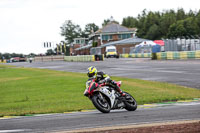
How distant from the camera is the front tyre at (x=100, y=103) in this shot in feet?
34.4

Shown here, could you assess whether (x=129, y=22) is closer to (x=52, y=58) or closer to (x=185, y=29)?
(x=185, y=29)

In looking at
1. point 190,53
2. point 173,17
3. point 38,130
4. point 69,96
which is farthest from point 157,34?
point 38,130

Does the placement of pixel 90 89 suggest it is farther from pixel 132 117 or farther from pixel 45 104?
pixel 45 104

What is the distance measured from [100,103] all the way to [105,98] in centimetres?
31

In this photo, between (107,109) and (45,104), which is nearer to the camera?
(107,109)

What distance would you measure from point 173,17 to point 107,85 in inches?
5225

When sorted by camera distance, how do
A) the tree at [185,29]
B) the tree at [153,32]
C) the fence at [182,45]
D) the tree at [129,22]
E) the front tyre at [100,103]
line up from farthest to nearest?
the tree at [129,22], the tree at [153,32], the tree at [185,29], the fence at [182,45], the front tyre at [100,103]

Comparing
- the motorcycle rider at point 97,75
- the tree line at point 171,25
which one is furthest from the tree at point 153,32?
the motorcycle rider at point 97,75

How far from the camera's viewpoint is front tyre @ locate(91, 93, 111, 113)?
1049 centimetres

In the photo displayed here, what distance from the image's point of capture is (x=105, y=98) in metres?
10.8

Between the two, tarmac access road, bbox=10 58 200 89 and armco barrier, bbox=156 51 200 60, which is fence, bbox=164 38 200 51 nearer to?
armco barrier, bbox=156 51 200 60

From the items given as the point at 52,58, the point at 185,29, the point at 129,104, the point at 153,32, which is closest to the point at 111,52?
the point at 52,58

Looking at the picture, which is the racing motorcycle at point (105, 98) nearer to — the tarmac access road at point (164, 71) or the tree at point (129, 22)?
the tarmac access road at point (164, 71)

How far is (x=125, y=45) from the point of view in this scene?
340 feet
